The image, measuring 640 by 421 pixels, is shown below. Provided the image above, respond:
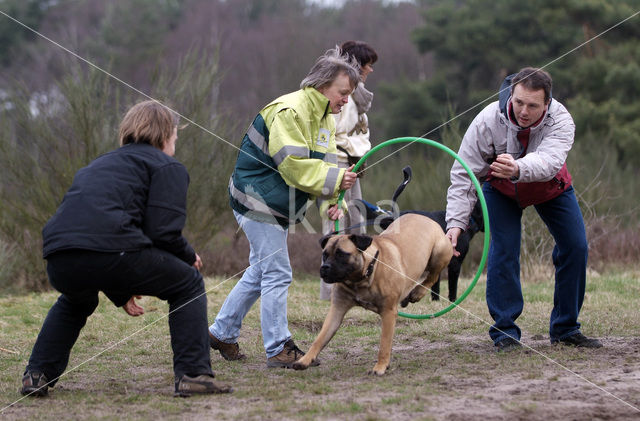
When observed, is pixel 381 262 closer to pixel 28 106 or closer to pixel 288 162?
pixel 288 162

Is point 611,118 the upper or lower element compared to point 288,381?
upper

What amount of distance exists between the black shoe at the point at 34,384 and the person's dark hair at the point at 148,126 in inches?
57.8

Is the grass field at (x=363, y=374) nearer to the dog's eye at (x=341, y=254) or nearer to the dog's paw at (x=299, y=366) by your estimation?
the dog's paw at (x=299, y=366)

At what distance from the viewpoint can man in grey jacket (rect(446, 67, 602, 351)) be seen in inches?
222

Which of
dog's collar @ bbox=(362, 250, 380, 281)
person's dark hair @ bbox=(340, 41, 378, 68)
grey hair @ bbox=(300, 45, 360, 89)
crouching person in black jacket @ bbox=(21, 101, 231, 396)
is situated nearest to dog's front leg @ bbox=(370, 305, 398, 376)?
dog's collar @ bbox=(362, 250, 380, 281)

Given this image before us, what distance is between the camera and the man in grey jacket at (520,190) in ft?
18.5

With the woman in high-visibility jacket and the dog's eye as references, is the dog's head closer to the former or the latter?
the dog's eye

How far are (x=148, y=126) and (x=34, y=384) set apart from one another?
5.47 ft

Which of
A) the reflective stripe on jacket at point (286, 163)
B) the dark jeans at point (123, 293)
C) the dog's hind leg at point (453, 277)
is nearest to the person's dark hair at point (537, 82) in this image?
the reflective stripe on jacket at point (286, 163)

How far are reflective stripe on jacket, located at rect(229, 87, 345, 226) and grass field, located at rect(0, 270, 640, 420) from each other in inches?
44.7

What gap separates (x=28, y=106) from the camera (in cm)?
1141

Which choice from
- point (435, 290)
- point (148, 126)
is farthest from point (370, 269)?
point (435, 290)

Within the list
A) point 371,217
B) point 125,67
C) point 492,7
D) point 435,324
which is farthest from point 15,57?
point 435,324

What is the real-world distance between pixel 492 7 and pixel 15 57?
21114mm
